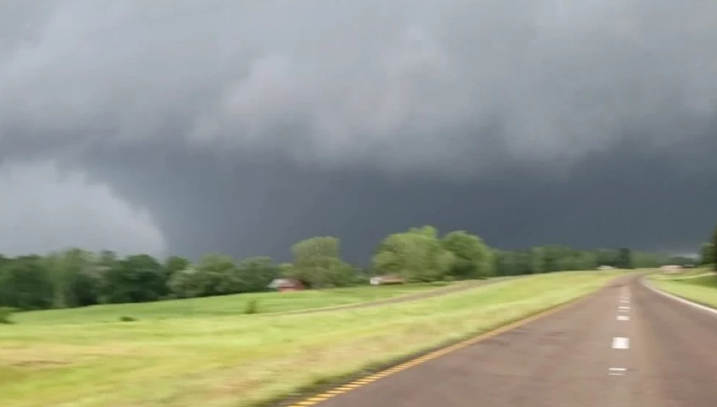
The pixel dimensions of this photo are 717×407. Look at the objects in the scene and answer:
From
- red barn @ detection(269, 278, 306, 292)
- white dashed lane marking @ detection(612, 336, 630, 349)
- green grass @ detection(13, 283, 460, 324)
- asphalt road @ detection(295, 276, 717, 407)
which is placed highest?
red barn @ detection(269, 278, 306, 292)

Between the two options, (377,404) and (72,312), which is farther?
(72,312)

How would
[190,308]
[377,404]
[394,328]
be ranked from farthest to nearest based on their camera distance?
[190,308] < [394,328] < [377,404]

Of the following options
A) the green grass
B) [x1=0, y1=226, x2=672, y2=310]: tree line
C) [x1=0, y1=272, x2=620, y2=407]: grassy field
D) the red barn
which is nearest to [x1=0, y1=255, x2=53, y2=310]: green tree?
[x1=0, y1=226, x2=672, y2=310]: tree line

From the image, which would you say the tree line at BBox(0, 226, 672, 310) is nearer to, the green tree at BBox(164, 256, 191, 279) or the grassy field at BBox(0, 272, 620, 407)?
the green tree at BBox(164, 256, 191, 279)

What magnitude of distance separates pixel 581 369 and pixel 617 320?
16650 millimetres

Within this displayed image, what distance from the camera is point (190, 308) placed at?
3396 inches

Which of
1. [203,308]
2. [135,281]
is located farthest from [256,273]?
[203,308]

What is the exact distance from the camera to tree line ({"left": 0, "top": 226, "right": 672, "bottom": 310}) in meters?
130

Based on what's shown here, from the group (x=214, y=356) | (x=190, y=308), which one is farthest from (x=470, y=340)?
(x=190, y=308)

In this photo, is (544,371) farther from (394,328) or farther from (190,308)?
(190,308)

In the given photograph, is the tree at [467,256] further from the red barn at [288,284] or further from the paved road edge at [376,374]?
the paved road edge at [376,374]

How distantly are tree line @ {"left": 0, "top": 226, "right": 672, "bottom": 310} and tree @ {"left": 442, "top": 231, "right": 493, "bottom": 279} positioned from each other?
0.18 metres

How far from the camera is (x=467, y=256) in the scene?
163875 millimetres

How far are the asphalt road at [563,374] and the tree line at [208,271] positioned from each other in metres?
109
